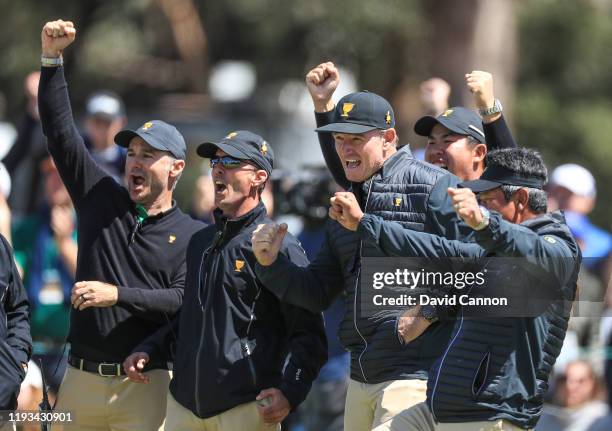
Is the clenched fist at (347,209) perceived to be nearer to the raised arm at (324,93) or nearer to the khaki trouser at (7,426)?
the raised arm at (324,93)

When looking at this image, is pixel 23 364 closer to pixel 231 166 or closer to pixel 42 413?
pixel 42 413

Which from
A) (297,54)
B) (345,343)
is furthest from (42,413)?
(297,54)

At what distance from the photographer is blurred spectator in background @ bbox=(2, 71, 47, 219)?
9914 mm

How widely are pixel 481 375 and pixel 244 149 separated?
5.73 ft

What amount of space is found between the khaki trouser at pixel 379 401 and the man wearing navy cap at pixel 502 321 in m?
0.23

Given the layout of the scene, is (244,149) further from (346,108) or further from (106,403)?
(106,403)

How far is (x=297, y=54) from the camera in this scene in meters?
23.4

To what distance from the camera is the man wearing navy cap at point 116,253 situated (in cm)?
660

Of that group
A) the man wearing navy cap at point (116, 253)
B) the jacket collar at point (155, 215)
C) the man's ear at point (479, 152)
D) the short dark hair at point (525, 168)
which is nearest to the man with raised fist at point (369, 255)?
the short dark hair at point (525, 168)

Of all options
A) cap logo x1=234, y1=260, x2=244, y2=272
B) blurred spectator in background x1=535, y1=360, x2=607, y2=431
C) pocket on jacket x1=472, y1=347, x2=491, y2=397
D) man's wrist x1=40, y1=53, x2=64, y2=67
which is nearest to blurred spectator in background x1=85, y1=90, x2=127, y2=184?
man's wrist x1=40, y1=53, x2=64, y2=67

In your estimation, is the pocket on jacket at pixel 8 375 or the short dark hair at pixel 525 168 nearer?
the short dark hair at pixel 525 168

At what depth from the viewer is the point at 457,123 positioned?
6.78 meters

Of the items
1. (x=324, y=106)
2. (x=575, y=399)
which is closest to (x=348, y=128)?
(x=324, y=106)

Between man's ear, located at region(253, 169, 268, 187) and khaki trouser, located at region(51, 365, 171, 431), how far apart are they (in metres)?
1.14
